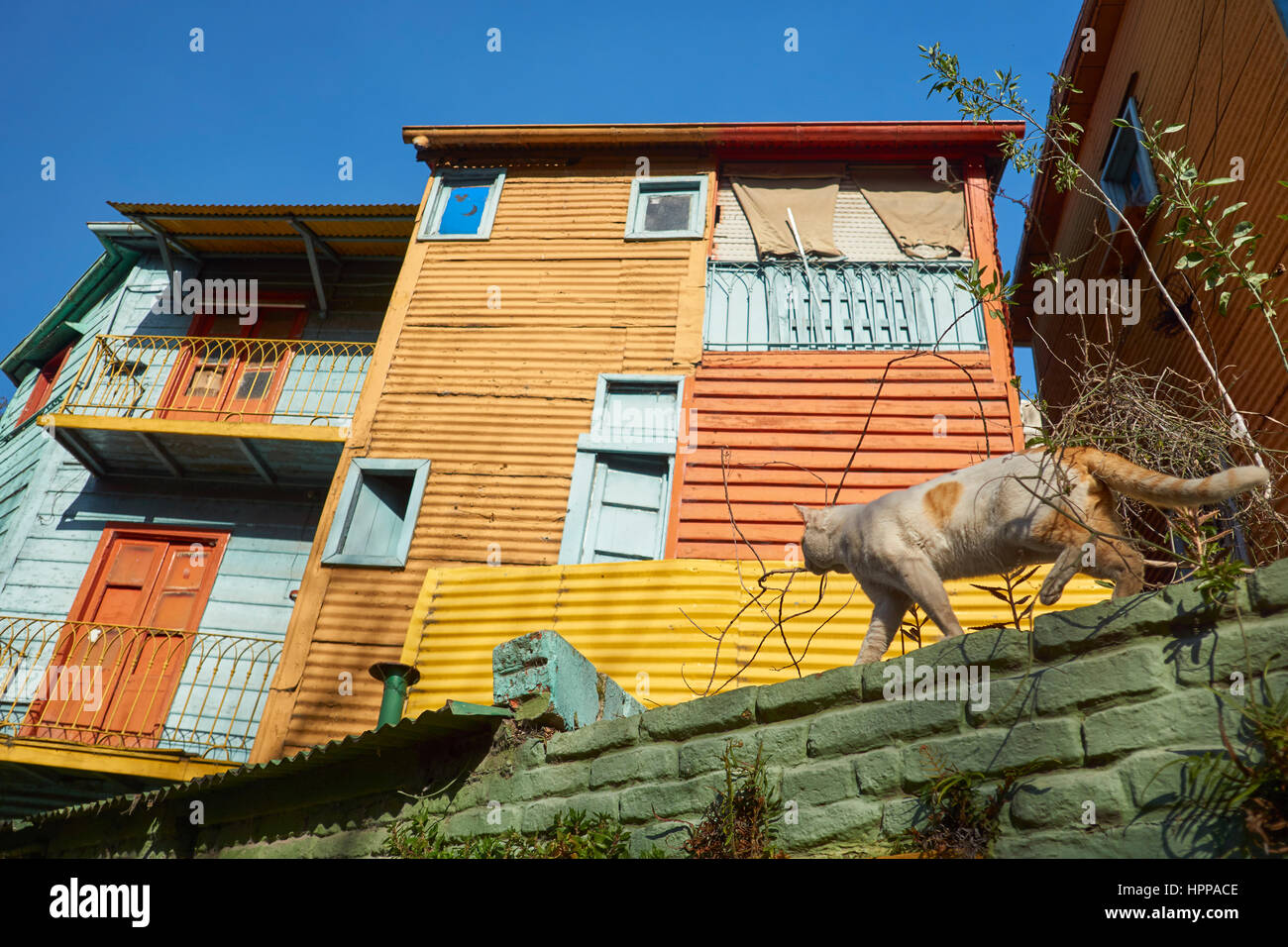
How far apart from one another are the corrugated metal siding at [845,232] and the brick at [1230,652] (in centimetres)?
860

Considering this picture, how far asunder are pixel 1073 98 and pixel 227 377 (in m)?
11.3

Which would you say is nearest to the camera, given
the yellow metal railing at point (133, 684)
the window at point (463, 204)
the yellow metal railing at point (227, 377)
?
the yellow metal railing at point (133, 684)

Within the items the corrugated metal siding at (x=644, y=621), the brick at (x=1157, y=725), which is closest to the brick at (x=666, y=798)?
the brick at (x=1157, y=725)

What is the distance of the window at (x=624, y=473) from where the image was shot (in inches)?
361

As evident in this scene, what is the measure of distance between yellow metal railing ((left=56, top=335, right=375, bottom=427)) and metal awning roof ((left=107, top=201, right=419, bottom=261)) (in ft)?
4.94

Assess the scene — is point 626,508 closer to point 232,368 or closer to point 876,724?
point 876,724

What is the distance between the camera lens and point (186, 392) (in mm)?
12422

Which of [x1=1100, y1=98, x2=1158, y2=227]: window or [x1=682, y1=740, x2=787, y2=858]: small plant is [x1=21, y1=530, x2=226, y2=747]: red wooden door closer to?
[x1=682, y1=740, x2=787, y2=858]: small plant

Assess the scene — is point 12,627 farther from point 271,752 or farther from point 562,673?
point 562,673

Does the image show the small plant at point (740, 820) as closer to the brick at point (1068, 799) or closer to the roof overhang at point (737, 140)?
the brick at point (1068, 799)

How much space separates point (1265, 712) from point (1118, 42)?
10051 millimetres

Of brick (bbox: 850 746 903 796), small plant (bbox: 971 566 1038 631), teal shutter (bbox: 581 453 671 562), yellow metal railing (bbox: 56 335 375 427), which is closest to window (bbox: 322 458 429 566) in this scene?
teal shutter (bbox: 581 453 671 562)

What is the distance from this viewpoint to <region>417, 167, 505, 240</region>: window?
11.9 m

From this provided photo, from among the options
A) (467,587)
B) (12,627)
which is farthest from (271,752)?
(12,627)
